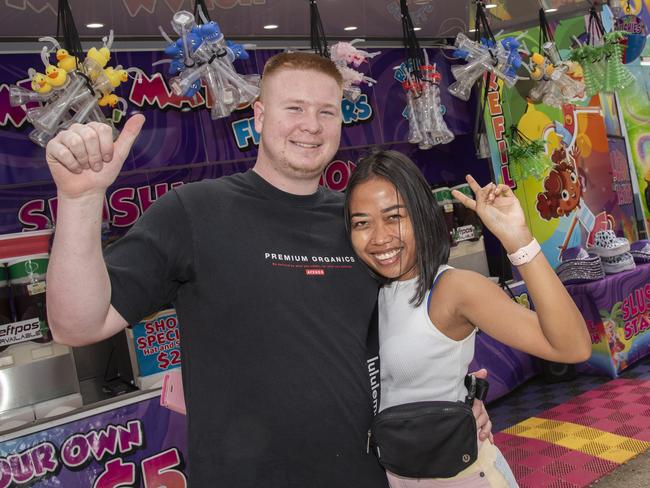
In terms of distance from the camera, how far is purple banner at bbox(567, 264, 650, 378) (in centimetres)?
561

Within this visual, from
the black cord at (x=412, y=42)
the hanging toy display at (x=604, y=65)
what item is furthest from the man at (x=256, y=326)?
the hanging toy display at (x=604, y=65)

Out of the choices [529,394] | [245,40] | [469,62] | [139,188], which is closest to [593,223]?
[529,394]

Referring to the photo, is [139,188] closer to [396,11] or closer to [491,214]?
[396,11]

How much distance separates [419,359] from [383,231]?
14.8 inches

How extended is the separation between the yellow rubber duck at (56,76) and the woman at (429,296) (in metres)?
1.80

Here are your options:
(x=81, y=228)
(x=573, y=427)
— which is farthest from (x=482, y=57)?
(x=81, y=228)

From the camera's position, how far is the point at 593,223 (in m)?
6.73

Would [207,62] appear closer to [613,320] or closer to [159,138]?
[159,138]

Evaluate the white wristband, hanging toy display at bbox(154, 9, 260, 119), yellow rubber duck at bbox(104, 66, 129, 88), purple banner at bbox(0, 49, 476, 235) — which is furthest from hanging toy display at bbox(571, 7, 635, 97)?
the white wristband

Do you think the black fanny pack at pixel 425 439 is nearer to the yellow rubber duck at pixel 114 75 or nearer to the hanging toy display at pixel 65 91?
the hanging toy display at pixel 65 91

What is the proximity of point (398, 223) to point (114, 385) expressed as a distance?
8.80 feet

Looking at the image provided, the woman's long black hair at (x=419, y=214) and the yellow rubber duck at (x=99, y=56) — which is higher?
the yellow rubber duck at (x=99, y=56)

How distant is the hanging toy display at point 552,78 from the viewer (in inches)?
209

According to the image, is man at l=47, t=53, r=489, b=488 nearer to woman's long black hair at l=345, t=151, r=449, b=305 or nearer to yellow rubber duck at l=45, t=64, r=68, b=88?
woman's long black hair at l=345, t=151, r=449, b=305
